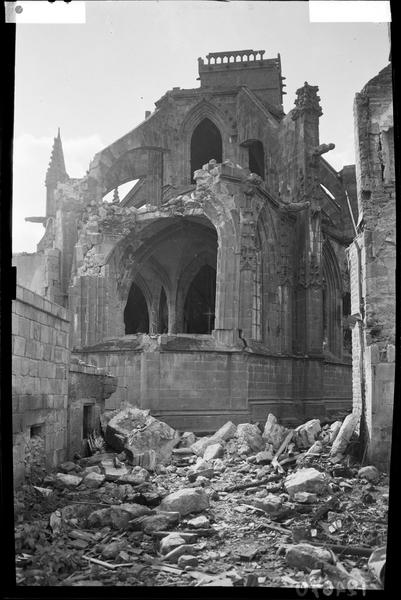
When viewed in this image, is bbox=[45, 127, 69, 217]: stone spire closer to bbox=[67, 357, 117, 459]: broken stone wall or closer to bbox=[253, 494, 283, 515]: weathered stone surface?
bbox=[67, 357, 117, 459]: broken stone wall

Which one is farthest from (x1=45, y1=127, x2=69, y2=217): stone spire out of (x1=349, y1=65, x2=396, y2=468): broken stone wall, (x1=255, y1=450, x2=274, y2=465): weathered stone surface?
(x1=349, y1=65, x2=396, y2=468): broken stone wall

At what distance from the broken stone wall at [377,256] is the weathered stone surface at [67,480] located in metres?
4.45

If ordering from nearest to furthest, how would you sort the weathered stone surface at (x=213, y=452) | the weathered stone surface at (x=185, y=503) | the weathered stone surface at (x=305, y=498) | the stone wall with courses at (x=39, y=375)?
the stone wall with courses at (x=39, y=375) < the weathered stone surface at (x=185, y=503) < the weathered stone surface at (x=305, y=498) < the weathered stone surface at (x=213, y=452)

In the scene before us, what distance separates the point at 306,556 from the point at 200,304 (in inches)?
845

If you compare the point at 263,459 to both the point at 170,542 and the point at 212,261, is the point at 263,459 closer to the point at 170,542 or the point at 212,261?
the point at 170,542

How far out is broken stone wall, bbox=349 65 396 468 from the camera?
9.44 m

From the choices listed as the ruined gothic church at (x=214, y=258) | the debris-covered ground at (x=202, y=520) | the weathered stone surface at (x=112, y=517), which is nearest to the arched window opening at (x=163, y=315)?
the ruined gothic church at (x=214, y=258)

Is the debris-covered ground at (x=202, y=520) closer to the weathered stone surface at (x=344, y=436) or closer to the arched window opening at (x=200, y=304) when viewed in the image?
the weathered stone surface at (x=344, y=436)

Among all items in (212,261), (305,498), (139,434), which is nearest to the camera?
(305,498)

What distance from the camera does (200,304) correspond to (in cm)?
2659

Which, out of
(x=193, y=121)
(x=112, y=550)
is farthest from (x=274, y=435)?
(x=193, y=121)

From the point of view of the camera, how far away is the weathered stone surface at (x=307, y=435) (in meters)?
13.0

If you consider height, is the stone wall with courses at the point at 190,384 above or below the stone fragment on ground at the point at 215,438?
above

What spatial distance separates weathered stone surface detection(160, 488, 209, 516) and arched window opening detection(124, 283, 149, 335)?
19.7 m
